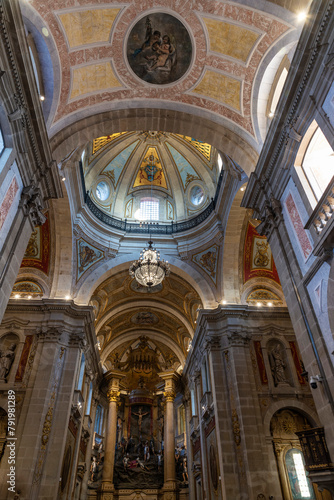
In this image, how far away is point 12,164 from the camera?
692cm

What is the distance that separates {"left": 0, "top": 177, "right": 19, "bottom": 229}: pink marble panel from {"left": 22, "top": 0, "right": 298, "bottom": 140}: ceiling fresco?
254 cm

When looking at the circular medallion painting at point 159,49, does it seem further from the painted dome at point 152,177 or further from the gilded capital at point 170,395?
the gilded capital at point 170,395

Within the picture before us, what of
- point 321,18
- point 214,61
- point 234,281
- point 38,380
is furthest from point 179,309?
point 321,18

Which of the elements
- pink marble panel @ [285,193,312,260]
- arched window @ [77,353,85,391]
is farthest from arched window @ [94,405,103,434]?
pink marble panel @ [285,193,312,260]

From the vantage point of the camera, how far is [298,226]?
24.4 feet

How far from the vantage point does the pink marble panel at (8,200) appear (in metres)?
6.69

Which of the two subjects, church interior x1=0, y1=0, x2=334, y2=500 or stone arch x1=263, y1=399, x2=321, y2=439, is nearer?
church interior x1=0, y1=0, x2=334, y2=500

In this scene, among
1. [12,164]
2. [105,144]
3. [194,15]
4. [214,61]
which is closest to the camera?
[12,164]

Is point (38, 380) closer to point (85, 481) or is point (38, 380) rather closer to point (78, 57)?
point (85, 481)

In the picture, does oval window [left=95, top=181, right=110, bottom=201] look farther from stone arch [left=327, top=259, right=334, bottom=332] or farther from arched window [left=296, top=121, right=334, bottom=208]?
stone arch [left=327, top=259, right=334, bottom=332]

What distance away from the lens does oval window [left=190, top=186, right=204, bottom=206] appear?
59.8 feet

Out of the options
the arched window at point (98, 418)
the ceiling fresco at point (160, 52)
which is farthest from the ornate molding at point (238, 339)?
the arched window at point (98, 418)

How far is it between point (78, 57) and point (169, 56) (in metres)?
2.40

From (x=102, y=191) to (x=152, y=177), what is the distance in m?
3.01
